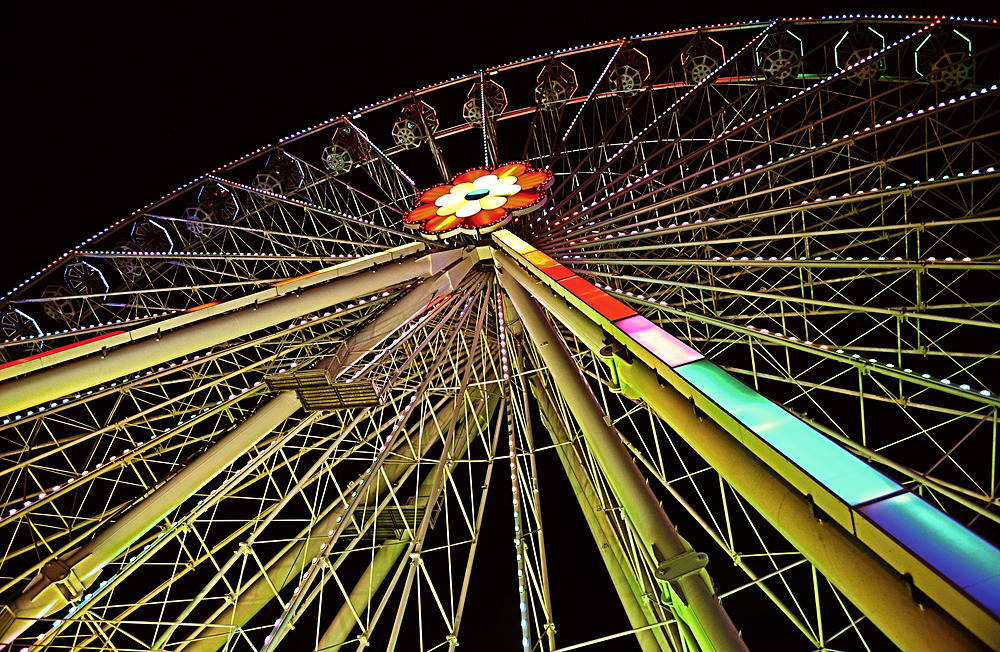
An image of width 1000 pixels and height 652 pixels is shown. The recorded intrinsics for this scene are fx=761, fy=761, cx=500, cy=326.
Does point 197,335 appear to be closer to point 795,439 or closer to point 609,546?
point 609,546

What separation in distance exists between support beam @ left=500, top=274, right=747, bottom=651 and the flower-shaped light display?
4.44 feet

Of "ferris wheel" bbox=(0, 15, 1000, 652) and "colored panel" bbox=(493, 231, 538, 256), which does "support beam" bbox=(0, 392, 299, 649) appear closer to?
"ferris wheel" bbox=(0, 15, 1000, 652)

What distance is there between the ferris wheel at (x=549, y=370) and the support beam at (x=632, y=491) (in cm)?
4

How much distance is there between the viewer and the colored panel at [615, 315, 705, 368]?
620cm

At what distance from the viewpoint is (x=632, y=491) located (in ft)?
29.0

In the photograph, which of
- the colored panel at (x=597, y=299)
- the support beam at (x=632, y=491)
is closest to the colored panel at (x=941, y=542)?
the support beam at (x=632, y=491)

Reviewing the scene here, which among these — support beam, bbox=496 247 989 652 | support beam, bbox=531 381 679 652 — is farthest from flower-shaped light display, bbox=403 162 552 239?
support beam, bbox=496 247 989 652

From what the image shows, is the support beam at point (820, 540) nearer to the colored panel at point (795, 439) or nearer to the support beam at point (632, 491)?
the colored panel at point (795, 439)

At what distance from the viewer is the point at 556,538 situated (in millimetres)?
27125

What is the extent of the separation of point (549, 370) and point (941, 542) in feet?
23.2

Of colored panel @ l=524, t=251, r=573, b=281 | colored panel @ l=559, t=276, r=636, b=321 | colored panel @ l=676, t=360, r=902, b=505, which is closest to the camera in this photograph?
colored panel @ l=676, t=360, r=902, b=505

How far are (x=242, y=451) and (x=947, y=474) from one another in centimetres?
2203

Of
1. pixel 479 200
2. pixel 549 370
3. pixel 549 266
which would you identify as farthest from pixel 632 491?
pixel 479 200

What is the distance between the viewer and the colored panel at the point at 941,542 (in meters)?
3.38
